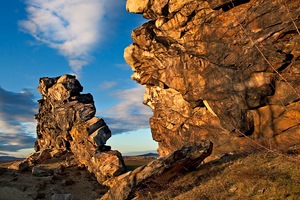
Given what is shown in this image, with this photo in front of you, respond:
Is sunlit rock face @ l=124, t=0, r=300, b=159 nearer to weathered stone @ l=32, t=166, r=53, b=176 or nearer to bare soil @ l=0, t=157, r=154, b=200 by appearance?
bare soil @ l=0, t=157, r=154, b=200

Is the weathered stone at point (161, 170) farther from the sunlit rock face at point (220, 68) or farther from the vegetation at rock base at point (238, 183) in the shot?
Result: the sunlit rock face at point (220, 68)

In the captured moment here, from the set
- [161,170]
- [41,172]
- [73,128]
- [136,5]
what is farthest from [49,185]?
[161,170]

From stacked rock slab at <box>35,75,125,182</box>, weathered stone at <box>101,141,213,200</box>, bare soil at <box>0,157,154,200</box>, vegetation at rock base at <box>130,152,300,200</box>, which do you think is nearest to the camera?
vegetation at rock base at <box>130,152,300,200</box>

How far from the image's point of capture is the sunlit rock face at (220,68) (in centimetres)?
2642

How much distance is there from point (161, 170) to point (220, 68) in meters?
19.0

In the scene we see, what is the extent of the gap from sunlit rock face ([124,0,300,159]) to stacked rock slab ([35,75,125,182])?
10.6 m

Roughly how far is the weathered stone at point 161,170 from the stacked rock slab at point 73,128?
20.5 m

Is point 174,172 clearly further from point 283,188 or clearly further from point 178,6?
point 178,6

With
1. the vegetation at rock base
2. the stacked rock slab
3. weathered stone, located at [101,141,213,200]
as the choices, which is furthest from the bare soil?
the vegetation at rock base

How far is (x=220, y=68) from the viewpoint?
31516 millimetres

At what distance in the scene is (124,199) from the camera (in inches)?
590

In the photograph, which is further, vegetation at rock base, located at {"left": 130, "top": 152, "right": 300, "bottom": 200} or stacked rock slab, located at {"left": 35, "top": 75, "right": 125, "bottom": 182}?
stacked rock slab, located at {"left": 35, "top": 75, "right": 125, "bottom": 182}

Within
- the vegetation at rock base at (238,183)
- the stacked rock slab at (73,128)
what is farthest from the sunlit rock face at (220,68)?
the vegetation at rock base at (238,183)

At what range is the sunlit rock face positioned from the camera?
86.7ft
